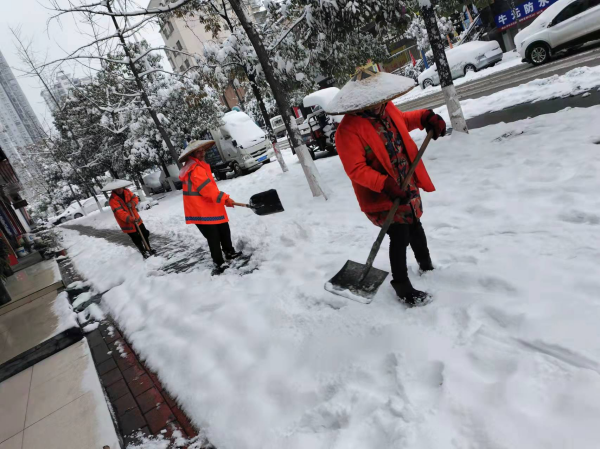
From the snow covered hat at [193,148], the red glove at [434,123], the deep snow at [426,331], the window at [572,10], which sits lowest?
the deep snow at [426,331]

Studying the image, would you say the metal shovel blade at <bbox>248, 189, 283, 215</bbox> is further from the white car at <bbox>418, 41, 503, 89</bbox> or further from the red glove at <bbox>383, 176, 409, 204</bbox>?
the white car at <bbox>418, 41, 503, 89</bbox>

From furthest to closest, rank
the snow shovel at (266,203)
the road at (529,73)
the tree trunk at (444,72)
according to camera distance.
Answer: the road at (529,73), the tree trunk at (444,72), the snow shovel at (266,203)

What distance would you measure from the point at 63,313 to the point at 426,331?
5.13 m

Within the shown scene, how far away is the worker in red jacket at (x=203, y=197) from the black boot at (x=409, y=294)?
2.56 metres

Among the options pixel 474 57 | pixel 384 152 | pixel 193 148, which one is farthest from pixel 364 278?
pixel 474 57

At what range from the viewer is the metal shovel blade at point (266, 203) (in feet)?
17.6

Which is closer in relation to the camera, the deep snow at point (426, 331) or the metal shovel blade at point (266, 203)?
the deep snow at point (426, 331)

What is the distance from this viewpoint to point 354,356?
2617mm

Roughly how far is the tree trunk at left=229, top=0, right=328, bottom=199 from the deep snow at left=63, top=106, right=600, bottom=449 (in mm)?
1816

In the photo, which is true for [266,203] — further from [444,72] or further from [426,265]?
[444,72]

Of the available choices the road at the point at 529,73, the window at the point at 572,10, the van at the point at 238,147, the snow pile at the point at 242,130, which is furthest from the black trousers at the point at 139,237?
the window at the point at 572,10

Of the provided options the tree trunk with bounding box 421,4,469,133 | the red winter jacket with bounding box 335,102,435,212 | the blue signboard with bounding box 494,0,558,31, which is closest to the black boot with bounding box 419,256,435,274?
the red winter jacket with bounding box 335,102,435,212

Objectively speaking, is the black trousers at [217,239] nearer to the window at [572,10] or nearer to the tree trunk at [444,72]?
the tree trunk at [444,72]

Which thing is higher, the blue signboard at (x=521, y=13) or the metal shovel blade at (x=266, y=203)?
the blue signboard at (x=521, y=13)
